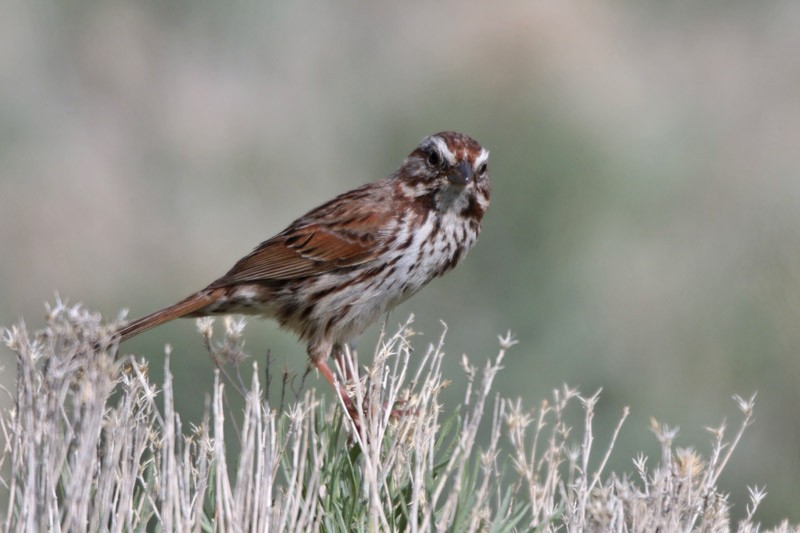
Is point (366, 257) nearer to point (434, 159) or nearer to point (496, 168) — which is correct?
point (434, 159)

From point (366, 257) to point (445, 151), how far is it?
55cm

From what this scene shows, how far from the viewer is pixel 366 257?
5.18 metres

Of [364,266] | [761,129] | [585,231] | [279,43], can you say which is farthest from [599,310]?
[279,43]

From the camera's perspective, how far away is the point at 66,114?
14.5m

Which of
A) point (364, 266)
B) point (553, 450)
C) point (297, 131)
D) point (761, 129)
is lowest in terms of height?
point (553, 450)

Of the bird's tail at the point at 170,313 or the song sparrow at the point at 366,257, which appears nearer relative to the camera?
the bird's tail at the point at 170,313

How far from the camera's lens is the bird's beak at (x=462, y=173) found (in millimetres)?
4957

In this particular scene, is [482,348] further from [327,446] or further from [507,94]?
[327,446]

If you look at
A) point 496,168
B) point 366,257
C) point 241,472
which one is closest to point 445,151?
point 366,257

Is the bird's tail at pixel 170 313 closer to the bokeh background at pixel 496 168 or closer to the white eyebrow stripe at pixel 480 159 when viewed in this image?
the white eyebrow stripe at pixel 480 159

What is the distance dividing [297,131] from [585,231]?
415 centimetres

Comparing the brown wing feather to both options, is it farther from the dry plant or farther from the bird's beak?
the dry plant

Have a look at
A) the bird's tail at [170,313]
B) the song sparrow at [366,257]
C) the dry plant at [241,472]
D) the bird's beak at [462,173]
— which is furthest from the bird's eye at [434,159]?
the dry plant at [241,472]

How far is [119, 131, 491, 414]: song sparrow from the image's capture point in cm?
508
